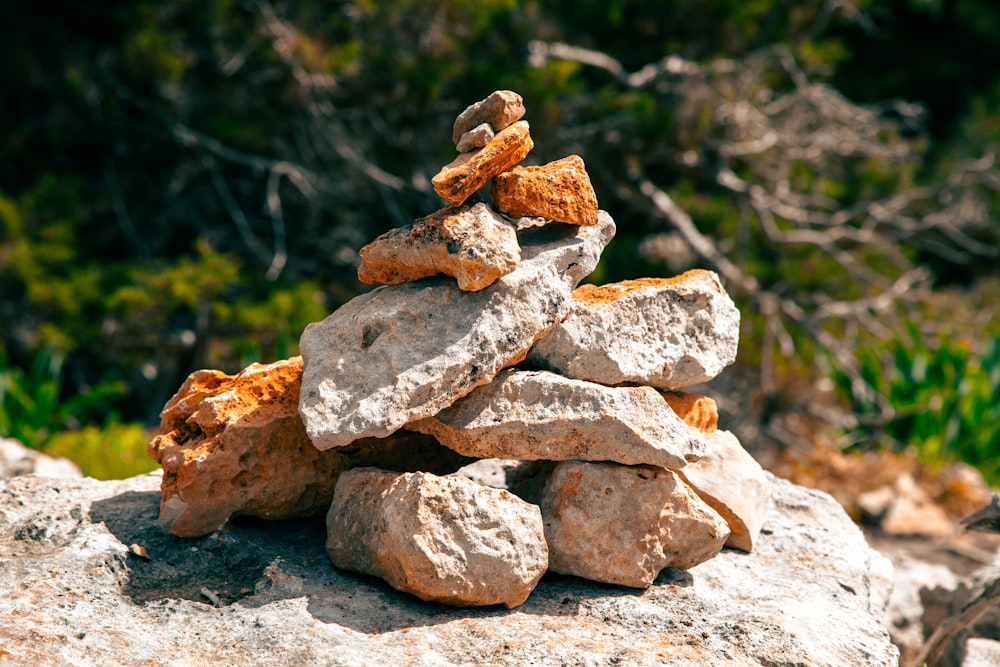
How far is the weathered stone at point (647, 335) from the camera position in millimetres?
3115

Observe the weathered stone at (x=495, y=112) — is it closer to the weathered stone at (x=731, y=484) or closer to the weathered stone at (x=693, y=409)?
the weathered stone at (x=693, y=409)

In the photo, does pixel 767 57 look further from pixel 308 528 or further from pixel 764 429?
pixel 308 528

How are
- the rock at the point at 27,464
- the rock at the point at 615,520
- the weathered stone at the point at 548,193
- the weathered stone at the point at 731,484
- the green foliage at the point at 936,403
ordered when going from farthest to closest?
the green foliage at the point at 936,403, the rock at the point at 27,464, the weathered stone at the point at 731,484, the weathered stone at the point at 548,193, the rock at the point at 615,520

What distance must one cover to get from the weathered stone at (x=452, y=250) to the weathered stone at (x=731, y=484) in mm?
1022

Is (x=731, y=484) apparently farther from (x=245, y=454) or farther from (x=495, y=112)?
(x=245, y=454)

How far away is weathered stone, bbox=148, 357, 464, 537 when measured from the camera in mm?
3146

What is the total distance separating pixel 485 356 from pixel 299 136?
6.43 m

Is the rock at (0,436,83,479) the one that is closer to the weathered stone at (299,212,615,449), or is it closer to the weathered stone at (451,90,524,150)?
the weathered stone at (299,212,615,449)

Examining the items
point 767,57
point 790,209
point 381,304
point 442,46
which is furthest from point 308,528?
point 767,57

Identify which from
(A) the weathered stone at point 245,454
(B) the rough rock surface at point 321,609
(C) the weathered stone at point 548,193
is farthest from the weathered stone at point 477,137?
(B) the rough rock surface at point 321,609

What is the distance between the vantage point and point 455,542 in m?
2.78

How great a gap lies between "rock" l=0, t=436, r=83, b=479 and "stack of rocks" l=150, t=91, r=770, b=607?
2208 millimetres

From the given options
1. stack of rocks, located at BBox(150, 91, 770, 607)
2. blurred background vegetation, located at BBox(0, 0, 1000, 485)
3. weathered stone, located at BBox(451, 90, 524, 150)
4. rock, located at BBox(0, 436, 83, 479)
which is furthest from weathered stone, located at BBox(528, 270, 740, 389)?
blurred background vegetation, located at BBox(0, 0, 1000, 485)

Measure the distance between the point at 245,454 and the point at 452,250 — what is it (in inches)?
38.4
